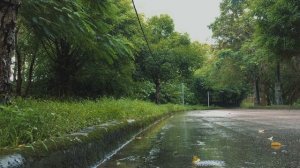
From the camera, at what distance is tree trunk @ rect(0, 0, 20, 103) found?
6848 millimetres

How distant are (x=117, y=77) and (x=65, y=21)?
17.7 m

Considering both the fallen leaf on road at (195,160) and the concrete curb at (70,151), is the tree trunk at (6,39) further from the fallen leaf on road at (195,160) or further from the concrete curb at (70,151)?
the fallen leaf on road at (195,160)

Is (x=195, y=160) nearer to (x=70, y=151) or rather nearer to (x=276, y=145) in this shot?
(x=70, y=151)

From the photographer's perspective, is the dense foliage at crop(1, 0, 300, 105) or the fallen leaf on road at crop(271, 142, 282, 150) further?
the dense foliage at crop(1, 0, 300, 105)

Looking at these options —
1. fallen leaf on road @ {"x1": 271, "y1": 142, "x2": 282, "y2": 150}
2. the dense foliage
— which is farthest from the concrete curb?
fallen leaf on road @ {"x1": 271, "y1": 142, "x2": 282, "y2": 150}

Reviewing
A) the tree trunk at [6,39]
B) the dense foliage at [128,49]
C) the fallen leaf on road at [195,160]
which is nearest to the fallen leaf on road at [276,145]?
the fallen leaf on road at [195,160]

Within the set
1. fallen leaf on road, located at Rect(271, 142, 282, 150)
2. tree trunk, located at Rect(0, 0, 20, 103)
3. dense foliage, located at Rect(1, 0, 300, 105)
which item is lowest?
fallen leaf on road, located at Rect(271, 142, 282, 150)

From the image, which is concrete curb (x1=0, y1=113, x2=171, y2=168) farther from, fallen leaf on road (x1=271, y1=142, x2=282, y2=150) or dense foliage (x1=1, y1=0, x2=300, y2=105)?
fallen leaf on road (x1=271, y1=142, x2=282, y2=150)

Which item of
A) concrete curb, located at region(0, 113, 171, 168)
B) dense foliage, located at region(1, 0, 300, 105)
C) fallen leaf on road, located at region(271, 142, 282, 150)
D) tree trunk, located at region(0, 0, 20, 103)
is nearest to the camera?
concrete curb, located at region(0, 113, 171, 168)

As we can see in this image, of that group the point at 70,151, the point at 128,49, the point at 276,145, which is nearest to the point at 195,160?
the point at 70,151

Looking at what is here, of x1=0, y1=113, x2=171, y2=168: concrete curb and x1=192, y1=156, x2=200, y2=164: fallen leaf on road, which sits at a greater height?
x1=0, y1=113, x2=171, y2=168: concrete curb

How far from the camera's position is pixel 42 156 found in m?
4.22

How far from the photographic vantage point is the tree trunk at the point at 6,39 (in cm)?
685

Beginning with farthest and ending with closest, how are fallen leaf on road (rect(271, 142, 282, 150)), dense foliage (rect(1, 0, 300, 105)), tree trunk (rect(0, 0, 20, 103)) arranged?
dense foliage (rect(1, 0, 300, 105)) < fallen leaf on road (rect(271, 142, 282, 150)) < tree trunk (rect(0, 0, 20, 103))
